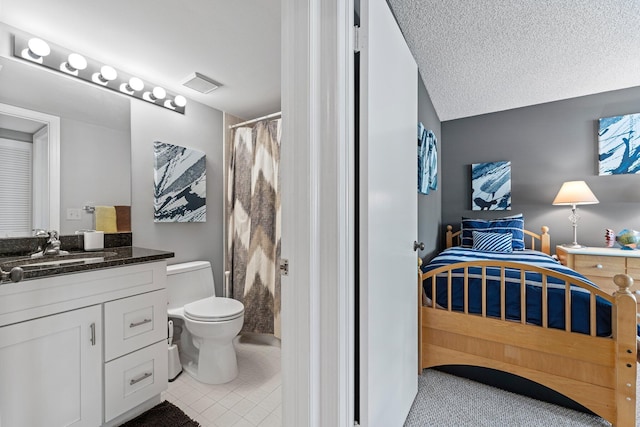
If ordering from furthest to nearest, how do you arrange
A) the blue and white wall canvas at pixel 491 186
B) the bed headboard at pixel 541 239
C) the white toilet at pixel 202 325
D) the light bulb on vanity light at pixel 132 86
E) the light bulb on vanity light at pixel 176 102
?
the blue and white wall canvas at pixel 491 186, the bed headboard at pixel 541 239, the light bulb on vanity light at pixel 176 102, the light bulb on vanity light at pixel 132 86, the white toilet at pixel 202 325

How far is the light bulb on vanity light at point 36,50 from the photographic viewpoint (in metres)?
1.45

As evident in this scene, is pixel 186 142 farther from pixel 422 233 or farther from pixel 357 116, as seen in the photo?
pixel 422 233

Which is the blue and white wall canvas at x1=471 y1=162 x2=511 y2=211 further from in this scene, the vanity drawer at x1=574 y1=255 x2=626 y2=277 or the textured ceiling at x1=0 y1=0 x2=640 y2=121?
the textured ceiling at x1=0 y1=0 x2=640 y2=121

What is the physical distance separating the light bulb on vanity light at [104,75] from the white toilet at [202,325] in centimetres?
136

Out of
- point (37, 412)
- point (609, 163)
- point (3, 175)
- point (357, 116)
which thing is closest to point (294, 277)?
point (357, 116)

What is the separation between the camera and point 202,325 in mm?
1669

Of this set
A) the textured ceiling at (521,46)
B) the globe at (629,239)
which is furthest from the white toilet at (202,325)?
the globe at (629,239)

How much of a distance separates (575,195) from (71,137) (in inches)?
165

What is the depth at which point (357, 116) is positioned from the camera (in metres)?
0.94

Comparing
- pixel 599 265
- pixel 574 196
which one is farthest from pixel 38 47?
pixel 599 265

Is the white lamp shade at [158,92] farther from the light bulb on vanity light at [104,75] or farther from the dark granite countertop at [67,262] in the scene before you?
the dark granite countertop at [67,262]

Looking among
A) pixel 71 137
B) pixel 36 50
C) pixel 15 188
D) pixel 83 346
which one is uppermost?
pixel 36 50

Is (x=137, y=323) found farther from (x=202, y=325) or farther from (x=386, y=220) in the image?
(x=386, y=220)

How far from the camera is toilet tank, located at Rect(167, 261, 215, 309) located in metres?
1.94
